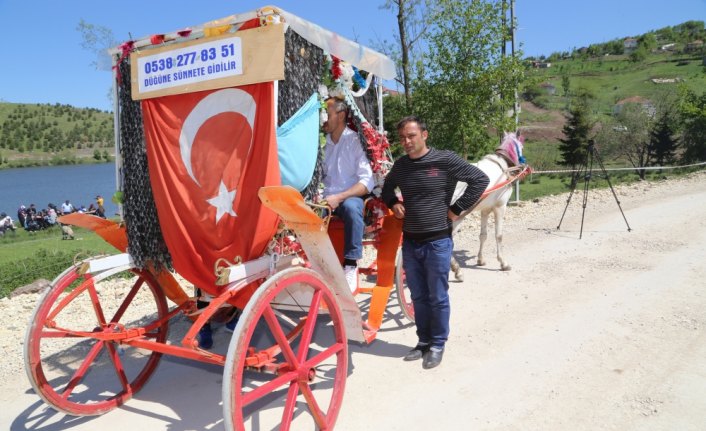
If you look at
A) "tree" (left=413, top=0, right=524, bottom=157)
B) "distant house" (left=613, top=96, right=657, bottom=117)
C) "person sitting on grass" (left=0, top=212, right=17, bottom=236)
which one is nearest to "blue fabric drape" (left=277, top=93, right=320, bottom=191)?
"tree" (left=413, top=0, right=524, bottom=157)

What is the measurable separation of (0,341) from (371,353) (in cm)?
380

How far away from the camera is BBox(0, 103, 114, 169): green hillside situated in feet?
338

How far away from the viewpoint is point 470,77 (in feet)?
37.2

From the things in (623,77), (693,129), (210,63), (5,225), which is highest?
→ (623,77)

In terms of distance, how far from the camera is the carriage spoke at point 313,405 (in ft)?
10.2

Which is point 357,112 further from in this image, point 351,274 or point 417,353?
point 417,353

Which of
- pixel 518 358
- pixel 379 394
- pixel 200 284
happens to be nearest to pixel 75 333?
pixel 200 284

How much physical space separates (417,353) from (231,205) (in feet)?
7.30

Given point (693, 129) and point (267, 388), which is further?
point (693, 129)

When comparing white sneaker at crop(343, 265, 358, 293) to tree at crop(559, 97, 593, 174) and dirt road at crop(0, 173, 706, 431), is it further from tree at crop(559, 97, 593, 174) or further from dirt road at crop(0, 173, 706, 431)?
tree at crop(559, 97, 593, 174)

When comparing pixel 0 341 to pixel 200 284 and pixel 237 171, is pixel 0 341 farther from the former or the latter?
pixel 237 171

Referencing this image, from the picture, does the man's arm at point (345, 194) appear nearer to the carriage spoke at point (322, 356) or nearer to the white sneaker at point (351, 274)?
the white sneaker at point (351, 274)

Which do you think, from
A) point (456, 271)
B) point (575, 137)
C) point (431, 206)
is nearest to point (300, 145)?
point (431, 206)

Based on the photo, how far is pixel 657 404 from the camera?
3520 mm
